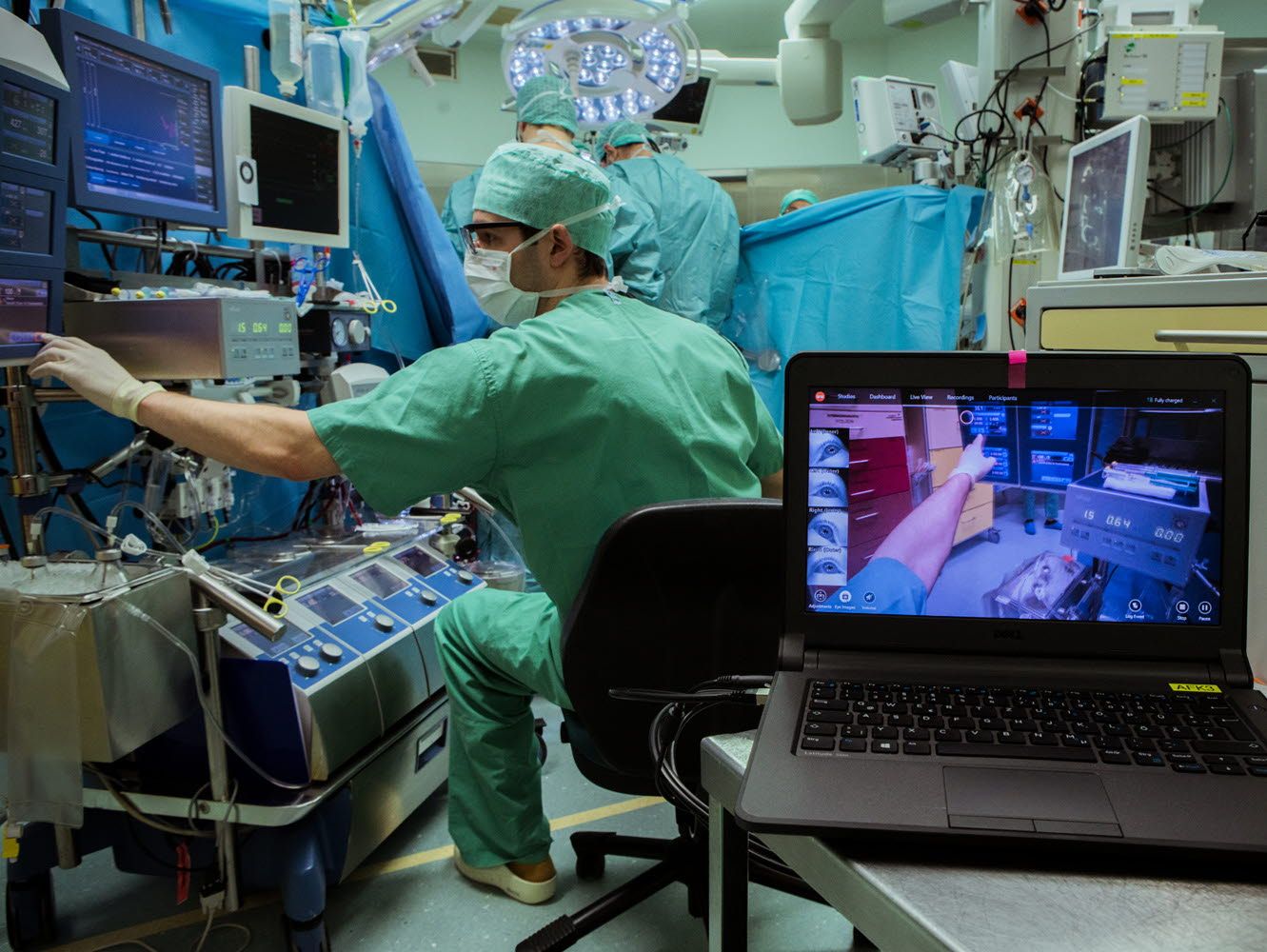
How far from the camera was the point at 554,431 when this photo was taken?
4.86 ft

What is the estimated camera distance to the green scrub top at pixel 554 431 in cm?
143

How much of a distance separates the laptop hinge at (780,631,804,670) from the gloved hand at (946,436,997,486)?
206 millimetres

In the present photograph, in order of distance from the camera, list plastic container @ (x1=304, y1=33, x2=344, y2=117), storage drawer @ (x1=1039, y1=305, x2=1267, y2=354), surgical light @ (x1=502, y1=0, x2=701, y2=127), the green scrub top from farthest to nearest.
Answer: surgical light @ (x1=502, y1=0, x2=701, y2=127)
plastic container @ (x1=304, y1=33, x2=344, y2=117)
the green scrub top
storage drawer @ (x1=1039, y1=305, x2=1267, y2=354)

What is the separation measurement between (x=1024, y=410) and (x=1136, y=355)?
0.34 ft

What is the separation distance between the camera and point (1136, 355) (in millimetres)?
845

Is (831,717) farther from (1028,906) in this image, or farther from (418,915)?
(418,915)

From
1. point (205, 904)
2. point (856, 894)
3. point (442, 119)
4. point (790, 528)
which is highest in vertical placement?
Result: point (442, 119)

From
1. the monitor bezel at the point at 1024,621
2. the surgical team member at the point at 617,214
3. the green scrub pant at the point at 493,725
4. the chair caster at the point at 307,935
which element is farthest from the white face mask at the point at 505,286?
the surgical team member at the point at 617,214

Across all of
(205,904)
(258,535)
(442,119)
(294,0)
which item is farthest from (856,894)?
(442,119)

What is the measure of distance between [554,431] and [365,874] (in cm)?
109

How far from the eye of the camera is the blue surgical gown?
3525mm

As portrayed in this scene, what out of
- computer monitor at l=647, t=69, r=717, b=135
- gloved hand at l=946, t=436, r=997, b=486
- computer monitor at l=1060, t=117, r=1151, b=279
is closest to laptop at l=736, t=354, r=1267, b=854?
gloved hand at l=946, t=436, r=997, b=486

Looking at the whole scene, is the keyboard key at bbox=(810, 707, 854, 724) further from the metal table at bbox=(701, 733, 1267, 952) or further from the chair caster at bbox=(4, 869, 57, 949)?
the chair caster at bbox=(4, 869, 57, 949)

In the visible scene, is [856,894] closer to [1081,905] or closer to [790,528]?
[1081,905]
